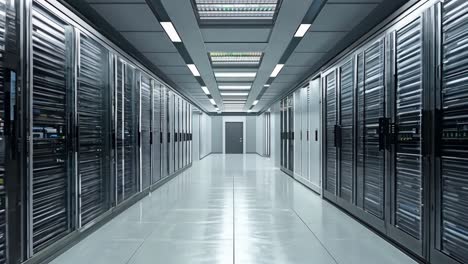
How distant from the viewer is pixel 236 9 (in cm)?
416

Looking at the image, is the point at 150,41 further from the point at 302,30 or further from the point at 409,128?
the point at 409,128

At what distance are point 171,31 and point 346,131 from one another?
308cm

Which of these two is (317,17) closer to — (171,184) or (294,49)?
(294,49)

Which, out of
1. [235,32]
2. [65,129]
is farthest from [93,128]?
[235,32]

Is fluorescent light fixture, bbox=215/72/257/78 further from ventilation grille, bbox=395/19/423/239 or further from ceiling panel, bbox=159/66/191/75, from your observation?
ventilation grille, bbox=395/19/423/239

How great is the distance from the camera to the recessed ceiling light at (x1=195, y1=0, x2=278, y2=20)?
393 centimetres

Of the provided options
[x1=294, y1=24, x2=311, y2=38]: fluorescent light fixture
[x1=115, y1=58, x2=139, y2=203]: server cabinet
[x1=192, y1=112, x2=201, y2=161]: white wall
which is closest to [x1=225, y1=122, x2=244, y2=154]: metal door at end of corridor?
[x1=192, y1=112, x2=201, y2=161]: white wall

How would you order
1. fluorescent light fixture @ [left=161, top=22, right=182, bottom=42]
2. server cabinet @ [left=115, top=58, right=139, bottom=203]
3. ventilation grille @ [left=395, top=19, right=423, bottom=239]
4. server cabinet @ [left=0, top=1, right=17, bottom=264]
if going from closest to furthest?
server cabinet @ [left=0, top=1, right=17, bottom=264] → ventilation grille @ [left=395, top=19, right=423, bottom=239] → fluorescent light fixture @ [left=161, top=22, right=182, bottom=42] → server cabinet @ [left=115, top=58, right=139, bottom=203]

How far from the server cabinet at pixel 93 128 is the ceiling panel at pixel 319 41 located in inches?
119

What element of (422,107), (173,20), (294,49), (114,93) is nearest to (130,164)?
(114,93)

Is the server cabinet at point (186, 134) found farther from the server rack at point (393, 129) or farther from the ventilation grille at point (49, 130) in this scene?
the ventilation grille at point (49, 130)

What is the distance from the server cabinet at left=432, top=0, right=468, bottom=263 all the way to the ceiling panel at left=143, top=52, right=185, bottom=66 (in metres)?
4.26

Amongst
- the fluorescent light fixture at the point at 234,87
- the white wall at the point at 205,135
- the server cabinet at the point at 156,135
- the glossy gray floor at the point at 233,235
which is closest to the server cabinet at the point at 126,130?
the glossy gray floor at the point at 233,235

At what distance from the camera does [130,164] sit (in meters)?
5.27
